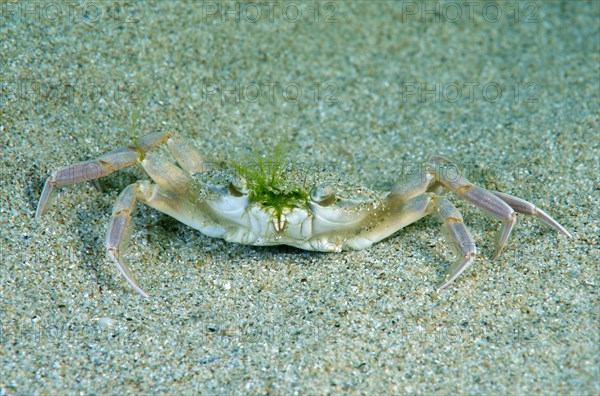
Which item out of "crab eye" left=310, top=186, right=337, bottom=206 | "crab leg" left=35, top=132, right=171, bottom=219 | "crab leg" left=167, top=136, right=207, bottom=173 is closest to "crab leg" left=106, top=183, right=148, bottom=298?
"crab leg" left=35, top=132, right=171, bottom=219

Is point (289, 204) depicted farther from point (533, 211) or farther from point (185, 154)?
point (533, 211)

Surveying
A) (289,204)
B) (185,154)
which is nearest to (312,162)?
(185,154)

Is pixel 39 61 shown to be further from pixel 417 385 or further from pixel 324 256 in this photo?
pixel 417 385

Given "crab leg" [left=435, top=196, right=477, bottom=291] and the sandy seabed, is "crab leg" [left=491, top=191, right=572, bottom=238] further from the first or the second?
"crab leg" [left=435, top=196, right=477, bottom=291]

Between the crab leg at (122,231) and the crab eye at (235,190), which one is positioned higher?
the crab eye at (235,190)

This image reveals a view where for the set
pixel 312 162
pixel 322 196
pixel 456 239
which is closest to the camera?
pixel 322 196

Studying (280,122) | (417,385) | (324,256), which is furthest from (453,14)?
(417,385)

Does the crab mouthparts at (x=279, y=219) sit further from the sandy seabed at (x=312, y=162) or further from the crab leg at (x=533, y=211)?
the crab leg at (x=533, y=211)

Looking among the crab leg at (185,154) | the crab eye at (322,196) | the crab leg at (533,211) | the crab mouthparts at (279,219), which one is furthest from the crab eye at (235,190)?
the crab leg at (533,211)
